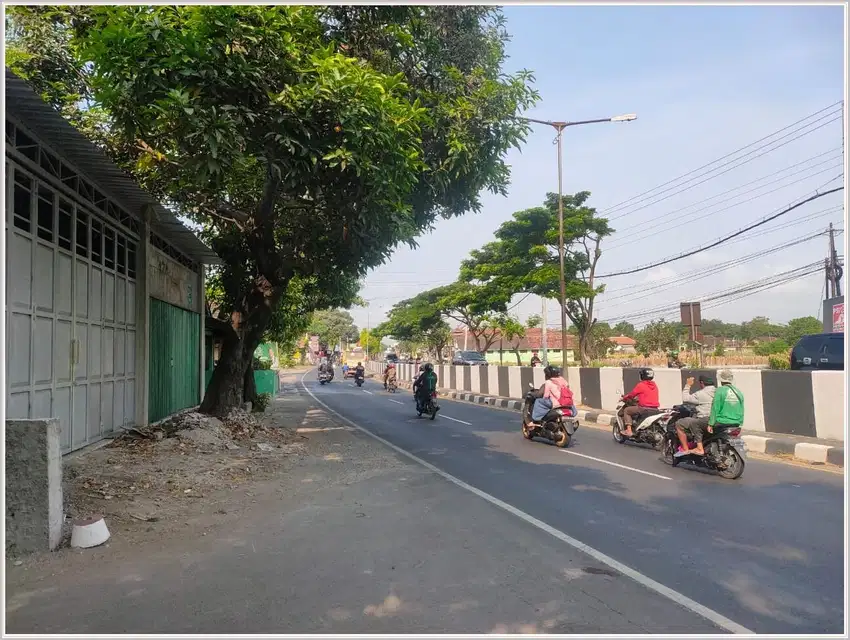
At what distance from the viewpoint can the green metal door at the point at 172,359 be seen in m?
13.9

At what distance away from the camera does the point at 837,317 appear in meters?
26.2

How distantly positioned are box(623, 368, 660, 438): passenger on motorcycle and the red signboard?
18515 millimetres

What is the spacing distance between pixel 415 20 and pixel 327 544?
740cm

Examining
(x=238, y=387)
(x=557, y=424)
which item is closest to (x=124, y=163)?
(x=238, y=387)

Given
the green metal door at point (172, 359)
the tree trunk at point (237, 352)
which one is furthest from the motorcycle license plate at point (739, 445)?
the green metal door at point (172, 359)

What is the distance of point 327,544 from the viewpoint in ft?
18.2

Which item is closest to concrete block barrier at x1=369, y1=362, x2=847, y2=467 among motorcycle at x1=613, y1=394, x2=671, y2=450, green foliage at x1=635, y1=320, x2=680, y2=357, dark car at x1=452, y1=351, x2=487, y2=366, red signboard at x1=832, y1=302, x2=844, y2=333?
motorcycle at x1=613, y1=394, x2=671, y2=450

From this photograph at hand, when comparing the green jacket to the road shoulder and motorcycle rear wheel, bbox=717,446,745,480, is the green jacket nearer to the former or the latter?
motorcycle rear wheel, bbox=717,446,745,480

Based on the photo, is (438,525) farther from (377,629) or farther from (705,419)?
(705,419)

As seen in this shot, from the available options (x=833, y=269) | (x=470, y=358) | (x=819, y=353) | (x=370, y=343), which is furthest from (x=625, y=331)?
(x=819, y=353)

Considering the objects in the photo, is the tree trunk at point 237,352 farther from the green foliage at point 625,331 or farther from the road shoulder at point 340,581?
the green foliage at point 625,331

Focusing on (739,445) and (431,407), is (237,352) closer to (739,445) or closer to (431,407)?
(431,407)

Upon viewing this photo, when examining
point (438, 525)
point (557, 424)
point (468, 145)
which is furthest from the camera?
point (557, 424)

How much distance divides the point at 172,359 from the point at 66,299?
256 inches
